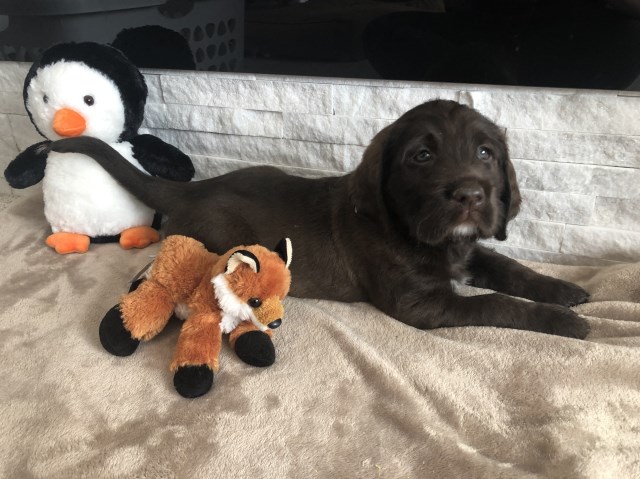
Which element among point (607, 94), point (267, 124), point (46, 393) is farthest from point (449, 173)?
point (46, 393)

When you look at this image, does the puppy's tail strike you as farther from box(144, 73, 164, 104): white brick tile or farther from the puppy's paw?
the puppy's paw

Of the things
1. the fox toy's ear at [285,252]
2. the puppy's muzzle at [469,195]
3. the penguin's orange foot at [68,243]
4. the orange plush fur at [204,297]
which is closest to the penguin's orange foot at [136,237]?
the penguin's orange foot at [68,243]

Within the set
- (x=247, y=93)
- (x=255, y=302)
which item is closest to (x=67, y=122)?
(x=247, y=93)

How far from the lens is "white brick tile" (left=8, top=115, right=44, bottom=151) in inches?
106

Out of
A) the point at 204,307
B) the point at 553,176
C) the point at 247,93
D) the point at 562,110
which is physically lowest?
the point at 204,307

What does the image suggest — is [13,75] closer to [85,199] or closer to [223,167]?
[85,199]

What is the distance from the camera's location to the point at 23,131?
107 inches

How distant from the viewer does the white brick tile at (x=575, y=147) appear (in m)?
1.83

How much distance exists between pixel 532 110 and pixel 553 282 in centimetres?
61

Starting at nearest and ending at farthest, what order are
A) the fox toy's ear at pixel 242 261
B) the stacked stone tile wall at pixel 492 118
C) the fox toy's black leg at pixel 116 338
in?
1. the fox toy's ear at pixel 242 261
2. the fox toy's black leg at pixel 116 338
3. the stacked stone tile wall at pixel 492 118

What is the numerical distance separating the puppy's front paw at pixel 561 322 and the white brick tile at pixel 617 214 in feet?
1.82

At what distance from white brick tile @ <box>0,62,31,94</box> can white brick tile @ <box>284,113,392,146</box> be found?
1.30 m

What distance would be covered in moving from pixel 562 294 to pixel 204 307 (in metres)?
1.16

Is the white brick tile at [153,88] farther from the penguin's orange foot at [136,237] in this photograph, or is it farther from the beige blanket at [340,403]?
the beige blanket at [340,403]
